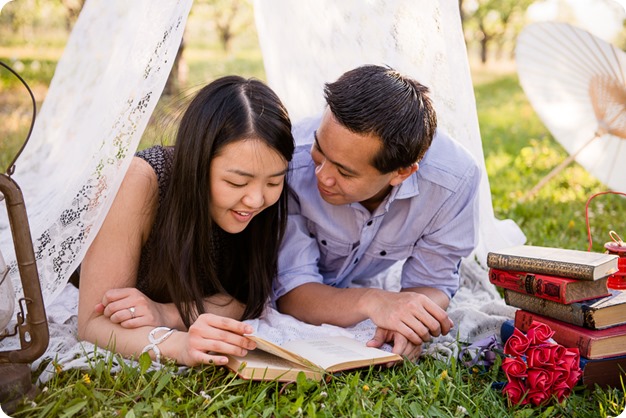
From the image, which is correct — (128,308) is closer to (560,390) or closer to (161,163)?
(161,163)

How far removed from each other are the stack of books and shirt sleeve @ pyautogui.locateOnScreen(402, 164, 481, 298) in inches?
11.4

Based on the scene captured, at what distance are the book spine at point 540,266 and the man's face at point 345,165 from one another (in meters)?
0.45

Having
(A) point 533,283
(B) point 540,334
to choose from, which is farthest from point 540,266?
(B) point 540,334

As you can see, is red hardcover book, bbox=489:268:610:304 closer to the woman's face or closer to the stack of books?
the stack of books

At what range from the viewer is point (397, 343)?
2.30m

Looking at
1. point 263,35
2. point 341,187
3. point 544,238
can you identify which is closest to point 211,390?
point 341,187

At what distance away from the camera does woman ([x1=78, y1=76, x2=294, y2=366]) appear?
87.9 inches

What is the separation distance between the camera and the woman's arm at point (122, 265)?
7.25 feet

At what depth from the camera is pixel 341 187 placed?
238cm

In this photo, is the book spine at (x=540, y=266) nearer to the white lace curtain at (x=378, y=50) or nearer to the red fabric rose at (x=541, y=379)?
the red fabric rose at (x=541, y=379)

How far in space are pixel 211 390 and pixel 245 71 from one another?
417 inches

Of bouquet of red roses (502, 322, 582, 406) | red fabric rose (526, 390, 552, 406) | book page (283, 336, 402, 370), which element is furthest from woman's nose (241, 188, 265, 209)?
red fabric rose (526, 390, 552, 406)

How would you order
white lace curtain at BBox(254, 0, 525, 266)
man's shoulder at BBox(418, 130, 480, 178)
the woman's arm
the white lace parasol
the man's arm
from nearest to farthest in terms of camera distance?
the woman's arm < the man's arm < man's shoulder at BBox(418, 130, 480, 178) < white lace curtain at BBox(254, 0, 525, 266) < the white lace parasol

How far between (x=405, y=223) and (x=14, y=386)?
4.78ft
